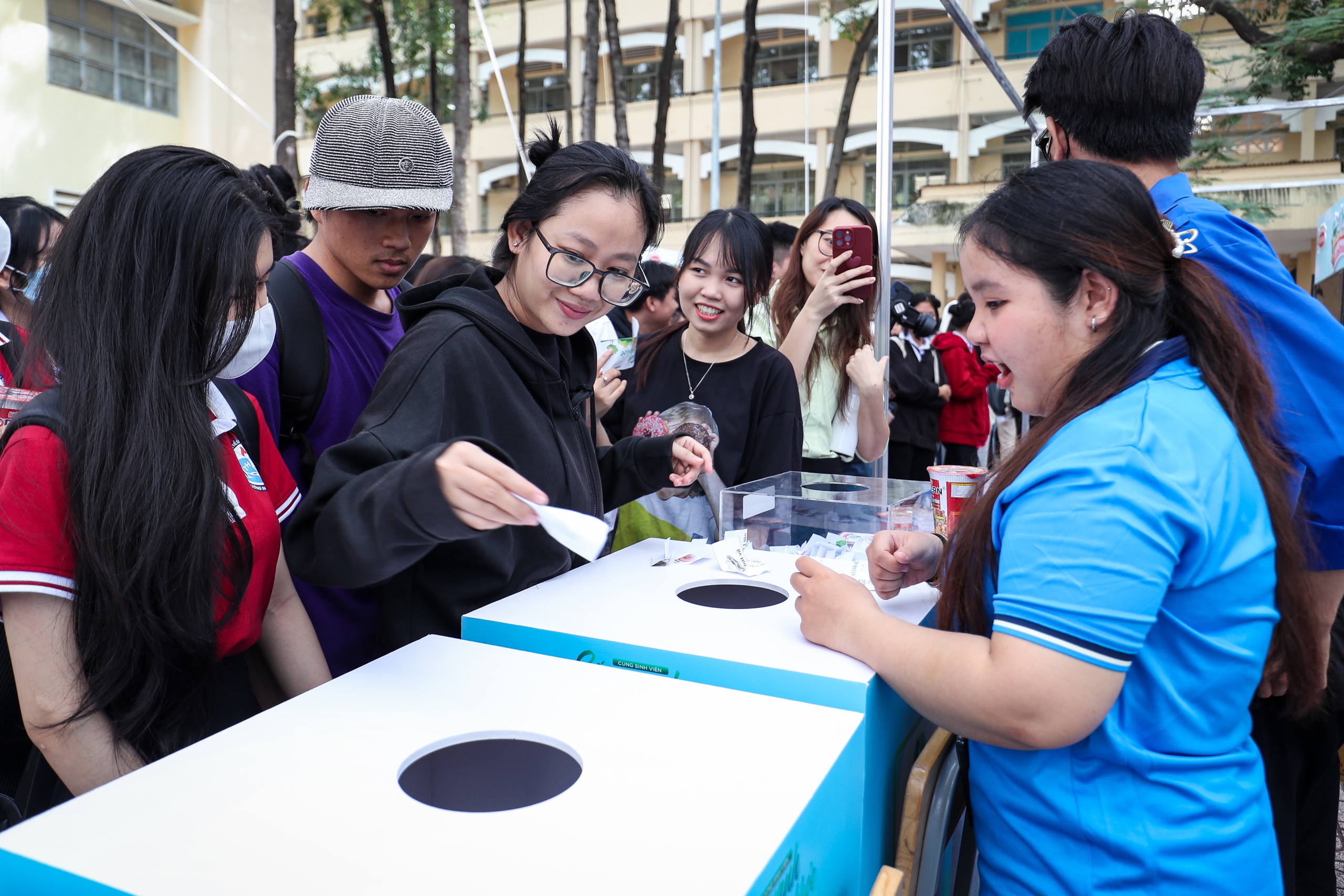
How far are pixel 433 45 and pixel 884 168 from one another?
43.8 feet

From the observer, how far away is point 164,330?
1.20 m

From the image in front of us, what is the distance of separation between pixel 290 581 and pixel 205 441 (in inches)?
13.9

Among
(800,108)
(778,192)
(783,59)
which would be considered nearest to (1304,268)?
(800,108)

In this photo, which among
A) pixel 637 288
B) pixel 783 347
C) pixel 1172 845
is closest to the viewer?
pixel 1172 845

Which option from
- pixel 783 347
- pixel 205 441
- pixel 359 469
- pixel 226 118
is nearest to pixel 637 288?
pixel 359 469

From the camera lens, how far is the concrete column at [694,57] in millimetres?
23391

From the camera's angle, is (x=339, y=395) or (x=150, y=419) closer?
(x=150, y=419)

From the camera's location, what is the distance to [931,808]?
1.24m

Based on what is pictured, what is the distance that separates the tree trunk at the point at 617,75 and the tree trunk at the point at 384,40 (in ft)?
10.5

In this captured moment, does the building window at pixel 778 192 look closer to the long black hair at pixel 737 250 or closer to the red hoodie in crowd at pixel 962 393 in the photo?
the red hoodie in crowd at pixel 962 393

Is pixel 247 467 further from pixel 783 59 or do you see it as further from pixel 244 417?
pixel 783 59

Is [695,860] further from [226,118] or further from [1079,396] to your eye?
[226,118]

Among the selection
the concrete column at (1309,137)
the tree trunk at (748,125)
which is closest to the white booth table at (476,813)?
the tree trunk at (748,125)

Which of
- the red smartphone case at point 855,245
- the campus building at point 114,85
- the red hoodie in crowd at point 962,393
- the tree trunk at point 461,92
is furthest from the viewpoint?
the campus building at point 114,85
